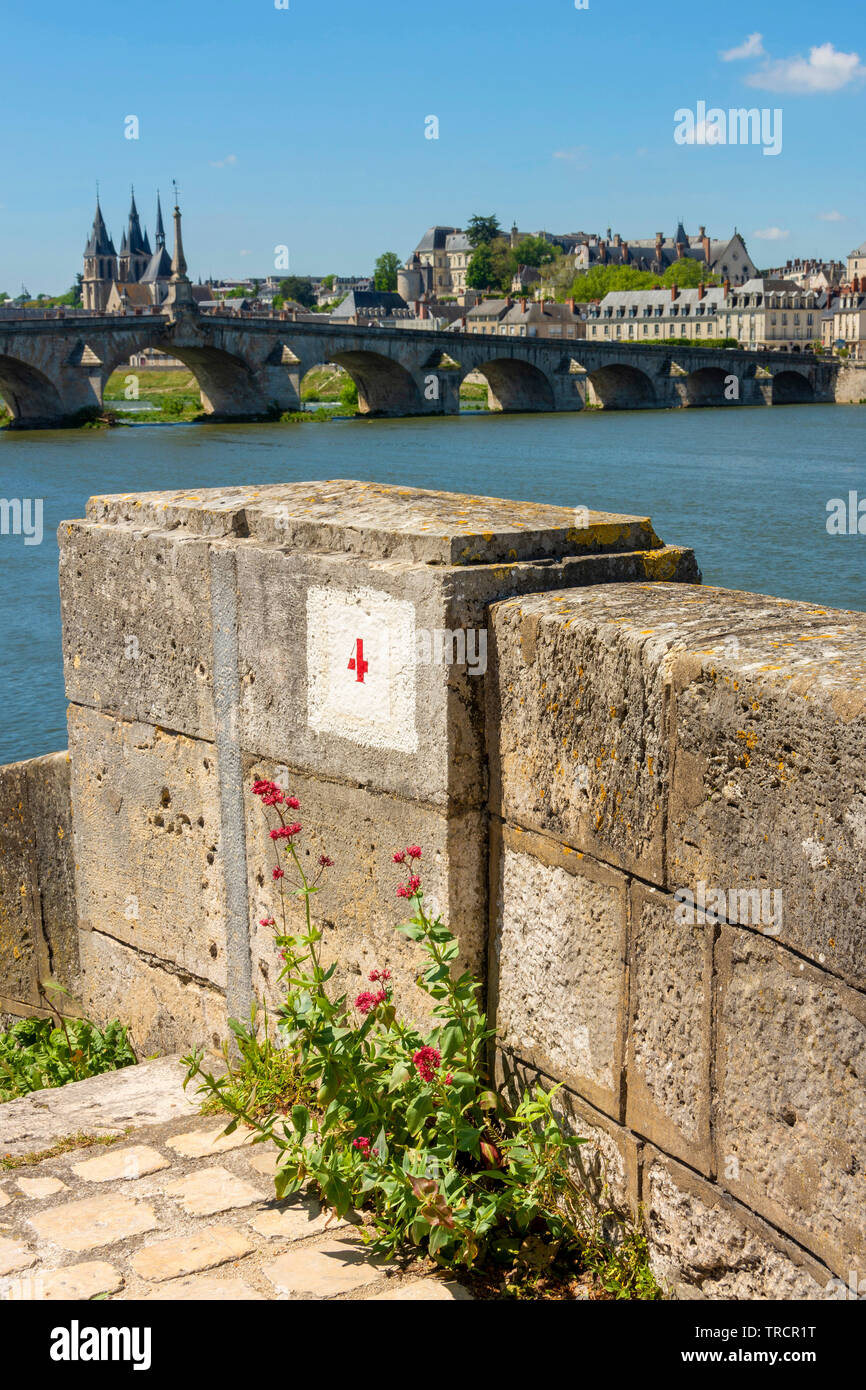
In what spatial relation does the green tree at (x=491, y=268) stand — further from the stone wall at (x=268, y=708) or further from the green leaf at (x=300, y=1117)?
the green leaf at (x=300, y=1117)

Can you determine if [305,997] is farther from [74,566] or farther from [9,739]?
[9,739]

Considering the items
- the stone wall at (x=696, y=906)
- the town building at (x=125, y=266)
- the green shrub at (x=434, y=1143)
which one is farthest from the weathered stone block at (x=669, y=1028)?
the town building at (x=125, y=266)

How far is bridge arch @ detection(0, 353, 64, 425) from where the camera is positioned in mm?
42375

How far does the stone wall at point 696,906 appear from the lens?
1832mm

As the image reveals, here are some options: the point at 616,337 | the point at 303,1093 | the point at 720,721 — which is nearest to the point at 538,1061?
the point at 303,1093

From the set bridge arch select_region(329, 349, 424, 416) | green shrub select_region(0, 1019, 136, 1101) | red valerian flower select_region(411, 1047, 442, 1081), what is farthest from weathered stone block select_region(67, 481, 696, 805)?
bridge arch select_region(329, 349, 424, 416)

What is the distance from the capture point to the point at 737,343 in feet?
273

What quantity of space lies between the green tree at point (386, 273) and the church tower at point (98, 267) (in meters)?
24.1

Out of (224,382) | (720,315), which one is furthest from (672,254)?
(224,382)

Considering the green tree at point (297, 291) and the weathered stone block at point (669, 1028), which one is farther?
the green tree at point (297, 291)

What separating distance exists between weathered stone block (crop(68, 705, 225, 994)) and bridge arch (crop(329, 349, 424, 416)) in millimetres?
47831

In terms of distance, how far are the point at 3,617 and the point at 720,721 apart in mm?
14325

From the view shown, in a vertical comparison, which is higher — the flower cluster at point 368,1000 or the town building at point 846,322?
the town building at point 846,322

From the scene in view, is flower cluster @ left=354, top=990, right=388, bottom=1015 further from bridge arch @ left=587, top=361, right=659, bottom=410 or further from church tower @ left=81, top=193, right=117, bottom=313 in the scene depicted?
church tower @ left=81, top=193, right=117, bottom=313
